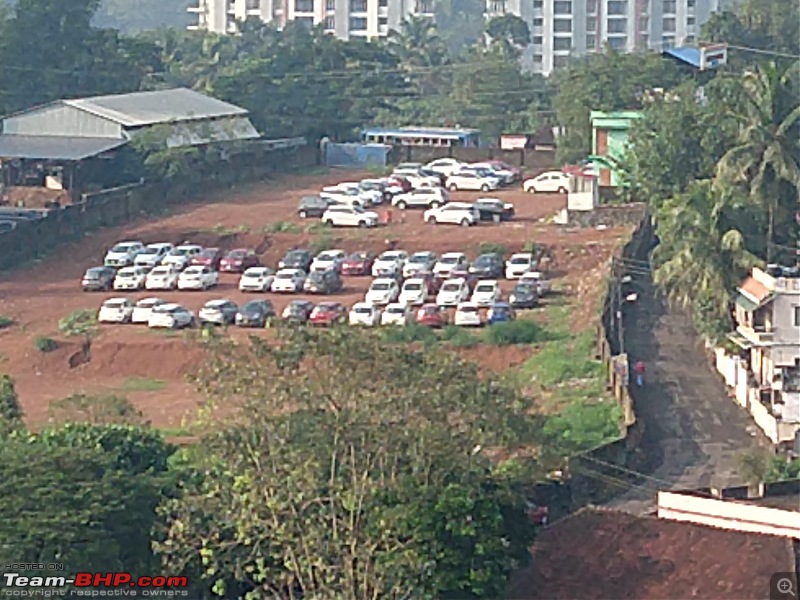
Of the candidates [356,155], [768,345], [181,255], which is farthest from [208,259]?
[356,155]

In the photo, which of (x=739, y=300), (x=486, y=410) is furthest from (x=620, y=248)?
(x=486, y=410)

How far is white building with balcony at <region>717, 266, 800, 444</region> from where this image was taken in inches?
1292

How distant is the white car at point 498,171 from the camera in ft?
192

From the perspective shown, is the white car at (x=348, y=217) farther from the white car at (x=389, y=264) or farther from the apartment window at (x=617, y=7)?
the apartment window at (x=617, y=7)

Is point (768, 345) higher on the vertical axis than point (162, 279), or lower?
higher

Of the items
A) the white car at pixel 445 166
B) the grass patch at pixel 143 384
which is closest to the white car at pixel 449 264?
the grass patch at pixel 143 384

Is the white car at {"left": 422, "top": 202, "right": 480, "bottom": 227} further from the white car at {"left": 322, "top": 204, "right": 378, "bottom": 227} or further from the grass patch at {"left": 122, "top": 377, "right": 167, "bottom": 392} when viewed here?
the grass patch at {"left": 122, "top": 377, "right": 167, "bottom": 392}

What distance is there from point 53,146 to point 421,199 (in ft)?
34.6

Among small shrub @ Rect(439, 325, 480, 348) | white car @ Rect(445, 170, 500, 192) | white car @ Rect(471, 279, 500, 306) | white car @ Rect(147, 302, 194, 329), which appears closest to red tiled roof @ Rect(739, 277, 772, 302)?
small shrub @ Rect(439, 325, 480, 348)

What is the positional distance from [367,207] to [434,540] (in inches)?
1281

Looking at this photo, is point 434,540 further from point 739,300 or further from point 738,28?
point 738,28

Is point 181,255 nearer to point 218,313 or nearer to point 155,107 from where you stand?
point 218,313

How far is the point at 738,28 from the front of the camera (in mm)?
72312

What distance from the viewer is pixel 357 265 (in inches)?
1800
